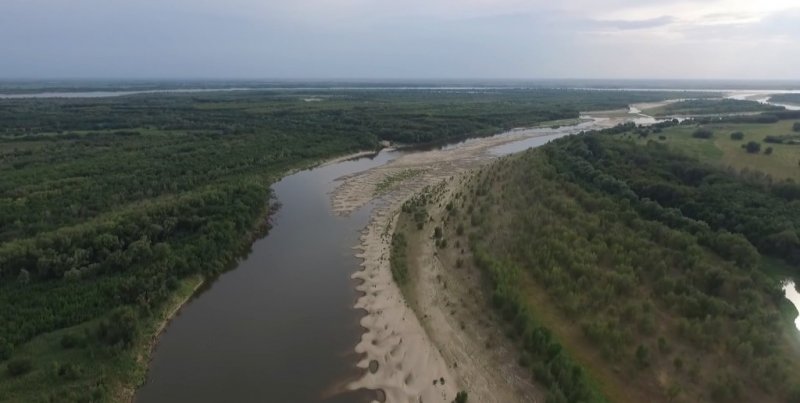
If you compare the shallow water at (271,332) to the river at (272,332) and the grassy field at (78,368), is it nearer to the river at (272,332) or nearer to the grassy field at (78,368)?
the river at (272,332)

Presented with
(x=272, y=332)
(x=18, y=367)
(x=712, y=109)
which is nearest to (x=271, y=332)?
(x=272, y=332)

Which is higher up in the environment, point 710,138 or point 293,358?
point 710,138

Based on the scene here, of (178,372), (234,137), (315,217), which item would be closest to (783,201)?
→ (315,217)

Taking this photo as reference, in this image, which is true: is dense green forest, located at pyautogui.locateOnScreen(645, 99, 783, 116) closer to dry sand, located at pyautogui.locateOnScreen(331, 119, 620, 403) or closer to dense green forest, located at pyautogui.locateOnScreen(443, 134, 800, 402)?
dense green forest, located at pyautogui.locateOnScreen(443, 134, 800, 402)

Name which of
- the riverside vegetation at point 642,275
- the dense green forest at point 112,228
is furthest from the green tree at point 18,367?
the riverside vegetation at point 642,275

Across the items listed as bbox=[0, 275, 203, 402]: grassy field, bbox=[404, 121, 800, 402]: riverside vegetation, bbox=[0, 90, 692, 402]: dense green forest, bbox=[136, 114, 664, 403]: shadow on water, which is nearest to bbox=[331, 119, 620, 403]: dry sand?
bbox=[136, 114, 664, 403]: shadow on water

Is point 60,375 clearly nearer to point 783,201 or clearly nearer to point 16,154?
point 783,201

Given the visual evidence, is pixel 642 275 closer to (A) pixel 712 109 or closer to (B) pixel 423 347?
(B) pixel 423 347
